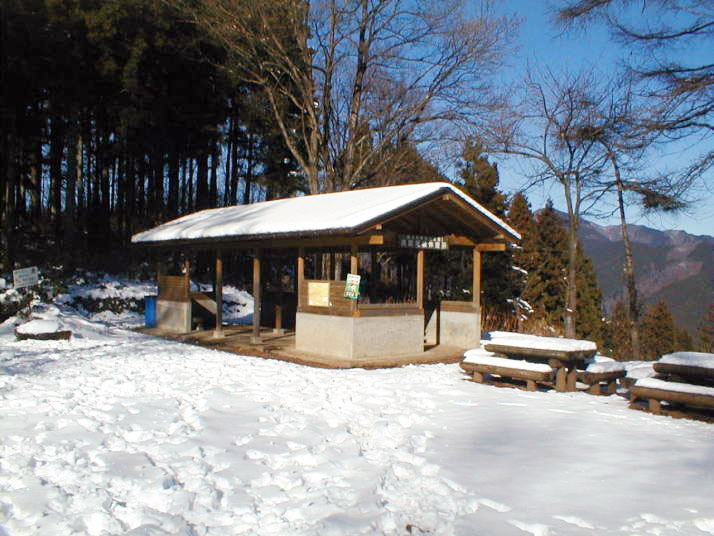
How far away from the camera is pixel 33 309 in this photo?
16.4 meters

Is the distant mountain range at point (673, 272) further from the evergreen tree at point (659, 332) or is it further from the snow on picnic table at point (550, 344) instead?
the snow on picnic table at point (550, 344)

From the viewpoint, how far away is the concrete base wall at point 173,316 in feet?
53.4

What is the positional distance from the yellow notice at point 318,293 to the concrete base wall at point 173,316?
5.14 m

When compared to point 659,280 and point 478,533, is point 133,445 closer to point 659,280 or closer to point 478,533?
point 478,533

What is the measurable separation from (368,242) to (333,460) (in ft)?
20.1

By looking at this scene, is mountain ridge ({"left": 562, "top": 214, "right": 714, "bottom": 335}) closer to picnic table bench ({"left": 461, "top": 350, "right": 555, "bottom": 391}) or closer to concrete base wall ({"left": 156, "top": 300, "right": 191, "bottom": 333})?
concrete base wall ({"left": 156, "top": 300, "right": 191, "bottom": 333})

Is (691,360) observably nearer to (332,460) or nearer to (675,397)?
(675,397)

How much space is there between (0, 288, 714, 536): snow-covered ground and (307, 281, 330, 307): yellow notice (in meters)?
3.13

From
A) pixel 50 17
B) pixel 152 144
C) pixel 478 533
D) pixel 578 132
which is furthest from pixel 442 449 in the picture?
pixel 152 144

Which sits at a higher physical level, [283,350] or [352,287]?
[352,287]

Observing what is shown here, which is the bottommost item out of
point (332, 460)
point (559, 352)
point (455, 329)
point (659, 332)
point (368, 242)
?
point (659, 332)

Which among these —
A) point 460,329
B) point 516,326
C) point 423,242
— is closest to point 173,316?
point 423,242

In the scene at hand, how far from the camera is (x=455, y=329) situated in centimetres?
1414

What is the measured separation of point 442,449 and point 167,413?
10.1ft
